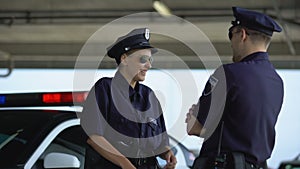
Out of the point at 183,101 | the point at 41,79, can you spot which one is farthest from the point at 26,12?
the point at 183,101

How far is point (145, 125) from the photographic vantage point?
3.71m

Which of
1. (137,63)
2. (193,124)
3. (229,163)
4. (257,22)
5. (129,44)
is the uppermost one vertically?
(257,22)

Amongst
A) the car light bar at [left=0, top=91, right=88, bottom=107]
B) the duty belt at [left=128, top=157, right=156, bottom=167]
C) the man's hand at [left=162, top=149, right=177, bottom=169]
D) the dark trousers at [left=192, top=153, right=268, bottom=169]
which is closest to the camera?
the dark trousers at [left=192, top=153, right=268, bottom=169]

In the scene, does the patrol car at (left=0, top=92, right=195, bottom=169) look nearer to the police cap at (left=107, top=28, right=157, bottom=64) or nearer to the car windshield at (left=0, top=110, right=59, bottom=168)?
the car windshield at (left=0, top=110, right=59, bottom=168)

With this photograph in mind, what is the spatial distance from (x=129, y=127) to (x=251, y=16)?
33.5 inches

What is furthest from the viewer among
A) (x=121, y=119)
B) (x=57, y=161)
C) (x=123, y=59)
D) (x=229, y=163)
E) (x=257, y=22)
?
(x=57, y=161)

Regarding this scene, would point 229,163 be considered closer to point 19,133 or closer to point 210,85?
point 210,85

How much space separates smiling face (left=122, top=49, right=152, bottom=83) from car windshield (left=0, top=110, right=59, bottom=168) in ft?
3.37

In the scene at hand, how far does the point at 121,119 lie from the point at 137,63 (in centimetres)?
32

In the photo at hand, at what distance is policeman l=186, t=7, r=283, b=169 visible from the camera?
342 cm

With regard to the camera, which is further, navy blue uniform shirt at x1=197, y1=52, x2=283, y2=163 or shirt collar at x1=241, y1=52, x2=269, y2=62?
shirt collar at x1=241, y1=52, x2=269, y2=62

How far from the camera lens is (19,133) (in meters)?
4.61

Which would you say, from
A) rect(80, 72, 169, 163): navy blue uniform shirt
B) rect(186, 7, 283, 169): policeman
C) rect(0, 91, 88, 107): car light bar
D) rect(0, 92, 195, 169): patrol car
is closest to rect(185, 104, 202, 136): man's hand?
rect(186, 7, 283, 169): policeman

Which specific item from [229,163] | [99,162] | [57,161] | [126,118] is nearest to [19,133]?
[57,161]
